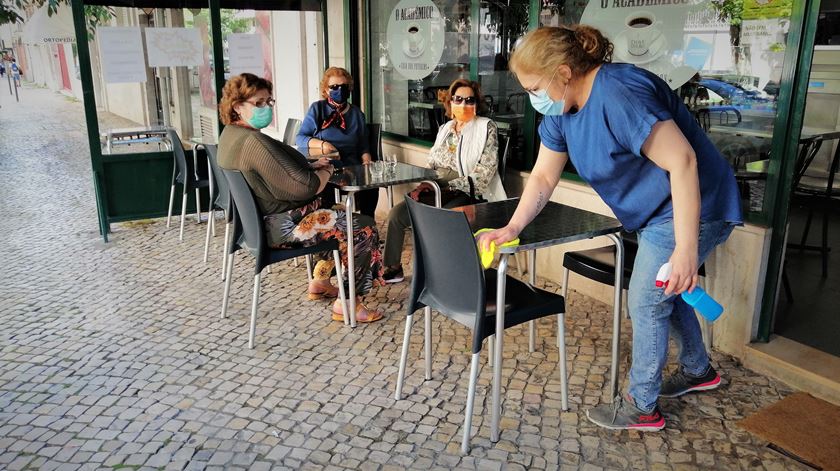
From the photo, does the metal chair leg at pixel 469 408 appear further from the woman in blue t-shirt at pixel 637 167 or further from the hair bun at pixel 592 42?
the hair bun at pixel 592 42

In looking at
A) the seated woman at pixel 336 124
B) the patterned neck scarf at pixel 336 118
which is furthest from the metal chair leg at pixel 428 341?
the patterned neck scarf at pixel 336 118

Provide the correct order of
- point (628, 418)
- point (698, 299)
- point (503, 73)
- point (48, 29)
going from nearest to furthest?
point (698, 299) < point (628, 418) < point (503, 73) < point (48, 29)

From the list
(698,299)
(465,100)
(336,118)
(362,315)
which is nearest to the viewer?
(698,299)

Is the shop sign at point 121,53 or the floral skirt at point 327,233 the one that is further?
the shop sign at point 121,53

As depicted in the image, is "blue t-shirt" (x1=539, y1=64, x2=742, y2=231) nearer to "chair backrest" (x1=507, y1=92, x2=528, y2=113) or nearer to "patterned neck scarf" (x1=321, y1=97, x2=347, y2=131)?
"chair backrest" (x1=507, y1=92, x2=528, y2=113)

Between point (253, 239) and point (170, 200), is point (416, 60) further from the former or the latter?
point (253, 239)

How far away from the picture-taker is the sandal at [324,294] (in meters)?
4.16

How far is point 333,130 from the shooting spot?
503 cm

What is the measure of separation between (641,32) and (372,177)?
1.72 meters

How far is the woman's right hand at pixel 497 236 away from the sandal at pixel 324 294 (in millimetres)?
1901

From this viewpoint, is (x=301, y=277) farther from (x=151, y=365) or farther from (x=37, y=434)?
(x=37, y=434)

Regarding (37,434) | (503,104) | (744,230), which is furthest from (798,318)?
(37,434)

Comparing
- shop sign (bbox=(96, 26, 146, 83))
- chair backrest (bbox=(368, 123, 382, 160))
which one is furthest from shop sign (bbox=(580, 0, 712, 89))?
shop sign (bbox=(96, 26, 146, 83))

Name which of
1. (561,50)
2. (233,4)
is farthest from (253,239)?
(233,4)
